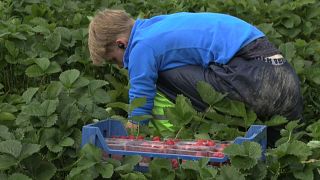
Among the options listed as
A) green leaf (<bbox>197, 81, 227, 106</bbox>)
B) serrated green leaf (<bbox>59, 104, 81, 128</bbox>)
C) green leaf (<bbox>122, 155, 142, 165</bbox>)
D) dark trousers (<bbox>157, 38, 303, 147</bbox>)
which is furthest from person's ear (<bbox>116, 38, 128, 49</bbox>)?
green leaf (<bbox>122, 155, 142, 165</bbox>)

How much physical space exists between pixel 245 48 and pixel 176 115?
2.95 feet

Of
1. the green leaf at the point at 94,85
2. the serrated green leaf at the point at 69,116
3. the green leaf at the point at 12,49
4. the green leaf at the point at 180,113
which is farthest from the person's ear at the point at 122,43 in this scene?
the green leaf at the point at 12,49

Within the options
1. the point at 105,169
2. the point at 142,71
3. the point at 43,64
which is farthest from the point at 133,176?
the point at 43,64

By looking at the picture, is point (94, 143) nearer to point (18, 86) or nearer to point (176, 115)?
point (176, 115)

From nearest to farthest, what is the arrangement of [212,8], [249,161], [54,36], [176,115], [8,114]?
[249,161] → [176,115] → [8,114] → [54,36] → [212,8]

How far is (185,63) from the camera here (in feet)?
11.9

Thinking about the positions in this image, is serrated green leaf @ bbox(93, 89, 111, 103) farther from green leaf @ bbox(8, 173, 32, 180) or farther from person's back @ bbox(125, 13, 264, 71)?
green leaf @ bbox(8, 173, 32, 180)

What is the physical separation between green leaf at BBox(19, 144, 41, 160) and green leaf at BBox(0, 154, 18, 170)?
29 millimetres

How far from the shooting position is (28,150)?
238cm

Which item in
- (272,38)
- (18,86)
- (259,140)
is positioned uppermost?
(259,140)

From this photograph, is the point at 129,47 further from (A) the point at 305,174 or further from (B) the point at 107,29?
(A) the point at 305,174

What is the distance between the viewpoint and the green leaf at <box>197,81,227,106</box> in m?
3.02

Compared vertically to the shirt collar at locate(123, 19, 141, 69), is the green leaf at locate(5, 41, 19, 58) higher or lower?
lower

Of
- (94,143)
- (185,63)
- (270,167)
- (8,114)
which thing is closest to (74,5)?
(185,63)
